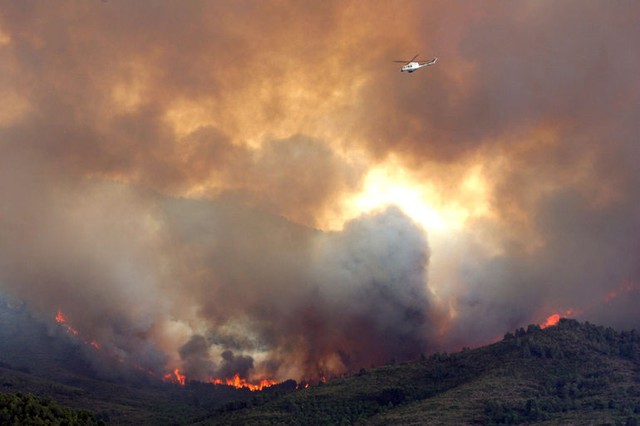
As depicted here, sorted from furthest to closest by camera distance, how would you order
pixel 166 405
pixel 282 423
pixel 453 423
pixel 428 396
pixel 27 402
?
pixel 166 405 < pixel 428 396 < pixel 282 423 < pixel 453 423 < pixel 27 402

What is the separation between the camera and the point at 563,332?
464 feet

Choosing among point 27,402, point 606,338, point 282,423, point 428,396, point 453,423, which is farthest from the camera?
point 606,338

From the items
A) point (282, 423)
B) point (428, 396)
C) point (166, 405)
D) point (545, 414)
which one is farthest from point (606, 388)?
point (166, 405)

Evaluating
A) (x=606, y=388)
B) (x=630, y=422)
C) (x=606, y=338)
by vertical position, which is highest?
(x=606, y=338)

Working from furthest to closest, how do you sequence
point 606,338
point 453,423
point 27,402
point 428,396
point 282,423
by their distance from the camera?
point 606,338
point 428,396
point 282,423
point 453,423
point 27,402

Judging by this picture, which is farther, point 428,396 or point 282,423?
point 428,396

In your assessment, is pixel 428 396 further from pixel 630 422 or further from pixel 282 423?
pixel 630 422

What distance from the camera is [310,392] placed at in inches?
5315

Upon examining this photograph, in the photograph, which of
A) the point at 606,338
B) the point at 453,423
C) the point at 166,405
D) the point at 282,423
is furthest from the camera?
the point at 166,405

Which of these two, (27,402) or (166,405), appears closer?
(27,402)

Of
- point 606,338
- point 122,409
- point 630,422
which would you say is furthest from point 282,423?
point 606,338

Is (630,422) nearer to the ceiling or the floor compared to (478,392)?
nearer to the floor

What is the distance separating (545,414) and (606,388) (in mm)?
14060

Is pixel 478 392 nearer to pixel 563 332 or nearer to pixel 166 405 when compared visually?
pixel 563 332
